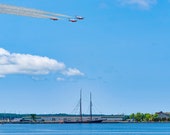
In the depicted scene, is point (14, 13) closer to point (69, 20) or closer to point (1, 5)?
point (1, 5)

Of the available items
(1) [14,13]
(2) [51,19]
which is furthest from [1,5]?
(2) [51,19]

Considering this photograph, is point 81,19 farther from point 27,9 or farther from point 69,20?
point 27,9

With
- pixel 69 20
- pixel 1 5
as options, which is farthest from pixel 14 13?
pixel 69 20

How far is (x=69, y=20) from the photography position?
6141 cm

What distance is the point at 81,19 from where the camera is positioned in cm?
6134

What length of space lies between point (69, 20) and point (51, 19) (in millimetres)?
2267

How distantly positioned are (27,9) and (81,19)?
6004 millimetres

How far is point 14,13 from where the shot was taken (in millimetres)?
59469

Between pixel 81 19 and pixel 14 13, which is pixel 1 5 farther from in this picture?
pixel 81 19

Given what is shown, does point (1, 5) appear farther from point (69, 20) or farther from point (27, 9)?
point (69, 20)

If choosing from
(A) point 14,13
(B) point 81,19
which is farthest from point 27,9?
(B) point 81,19

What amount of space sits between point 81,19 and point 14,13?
291 inches

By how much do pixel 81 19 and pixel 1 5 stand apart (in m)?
8.81

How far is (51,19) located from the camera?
62375 millimetres
